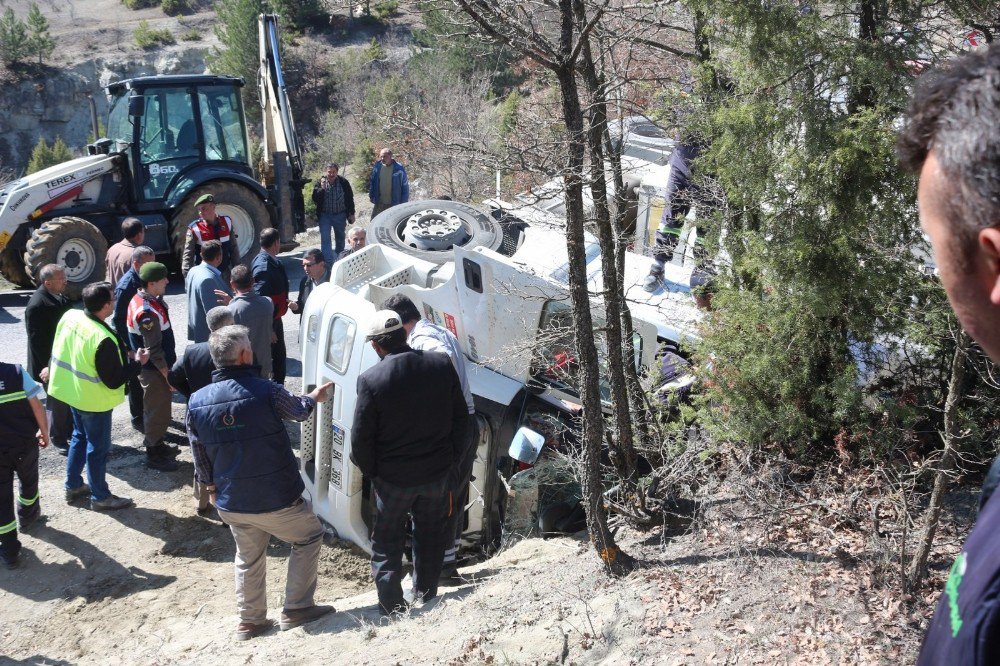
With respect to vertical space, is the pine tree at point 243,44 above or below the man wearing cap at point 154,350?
above

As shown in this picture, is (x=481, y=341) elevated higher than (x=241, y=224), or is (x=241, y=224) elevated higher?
(x=481, y=341)

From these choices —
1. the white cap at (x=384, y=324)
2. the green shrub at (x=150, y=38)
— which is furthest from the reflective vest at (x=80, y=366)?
the green shrub at (x=150, y=38)

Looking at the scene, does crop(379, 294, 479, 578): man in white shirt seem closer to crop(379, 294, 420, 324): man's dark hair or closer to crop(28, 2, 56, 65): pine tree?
crop(379, 294, 420, 324): man's dark hair

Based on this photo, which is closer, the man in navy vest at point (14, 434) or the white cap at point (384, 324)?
the white cap at point (384, 324)

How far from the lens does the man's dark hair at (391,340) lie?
5.00 m

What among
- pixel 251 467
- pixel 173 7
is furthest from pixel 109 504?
pixel 173 7

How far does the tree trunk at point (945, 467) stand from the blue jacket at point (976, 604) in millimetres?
2654

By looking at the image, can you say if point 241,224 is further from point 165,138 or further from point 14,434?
point 14,434

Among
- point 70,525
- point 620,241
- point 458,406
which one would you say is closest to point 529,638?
point 458,406

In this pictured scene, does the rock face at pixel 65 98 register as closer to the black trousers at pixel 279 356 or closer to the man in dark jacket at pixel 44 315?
the black trousers at pixel 279 356

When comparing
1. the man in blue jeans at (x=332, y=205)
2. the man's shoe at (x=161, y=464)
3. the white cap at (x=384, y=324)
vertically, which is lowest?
the man's shoe at (x=161, y=464)

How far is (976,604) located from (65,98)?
119 ft

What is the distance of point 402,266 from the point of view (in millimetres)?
6723

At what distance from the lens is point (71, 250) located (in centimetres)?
1161
